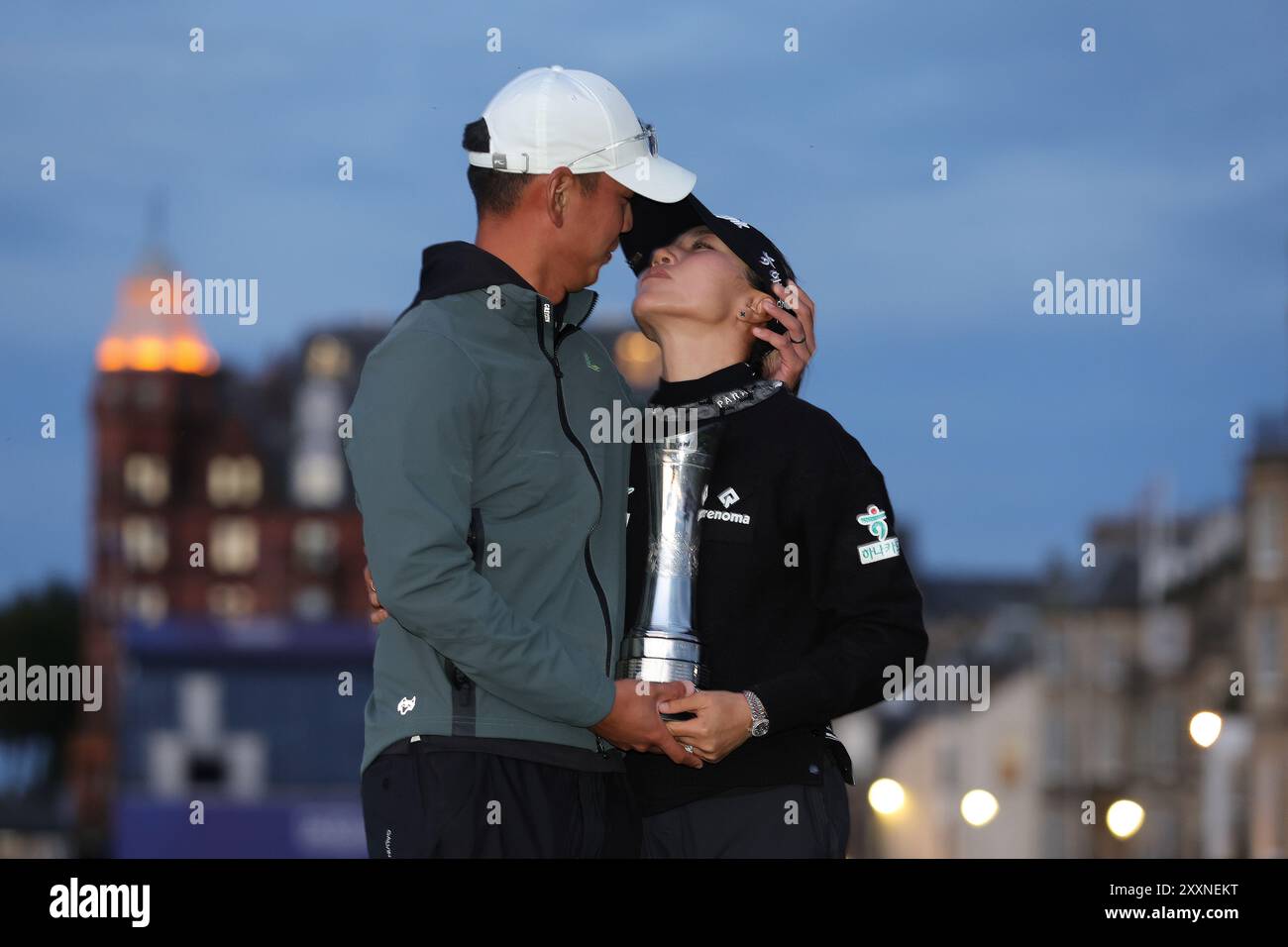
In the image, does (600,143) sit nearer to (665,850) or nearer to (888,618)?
(888,618)

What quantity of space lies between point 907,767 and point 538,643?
392 feet

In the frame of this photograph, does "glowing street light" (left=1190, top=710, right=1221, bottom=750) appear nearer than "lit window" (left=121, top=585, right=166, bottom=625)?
Yes

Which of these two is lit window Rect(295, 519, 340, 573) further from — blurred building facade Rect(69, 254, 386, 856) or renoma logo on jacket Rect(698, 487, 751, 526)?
renoma logo on jacket Rect(698, 487, 751, 526)

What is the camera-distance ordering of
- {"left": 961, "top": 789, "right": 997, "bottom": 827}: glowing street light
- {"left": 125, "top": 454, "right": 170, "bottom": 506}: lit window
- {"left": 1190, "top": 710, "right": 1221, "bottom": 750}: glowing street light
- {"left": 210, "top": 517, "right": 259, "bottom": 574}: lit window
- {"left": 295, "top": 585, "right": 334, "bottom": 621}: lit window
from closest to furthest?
1. {"left": 1190, "top": 710, "right": 1221, "bottom": 750}: glowing street light
2. {"left": 961, "top": 789, "right": 997, "bottom": 827}: glowing street light
3. {"left": 295, "top": 585, "right": 334, "bottom": 621}: lit window
4. {"left": 210, "top": 517, "right": 259, "bottom": 574}: lit window
5. {"left": 125, "top": 454, "right": 170, "bottom": 506}: lit window

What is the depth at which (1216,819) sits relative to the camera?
90375 millimetres

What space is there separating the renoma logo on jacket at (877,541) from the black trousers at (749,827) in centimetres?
77

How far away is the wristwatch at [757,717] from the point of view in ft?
20.6

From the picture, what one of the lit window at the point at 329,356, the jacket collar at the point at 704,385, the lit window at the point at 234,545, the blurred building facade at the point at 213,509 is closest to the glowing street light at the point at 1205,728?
the jacket collar at the point at 704,385

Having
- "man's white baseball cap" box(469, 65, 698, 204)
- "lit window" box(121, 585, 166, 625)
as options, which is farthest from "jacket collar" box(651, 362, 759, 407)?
"lit window" box(121, 585, 166, 625)

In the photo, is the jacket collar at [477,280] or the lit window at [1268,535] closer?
the jacket collar at [477,280]

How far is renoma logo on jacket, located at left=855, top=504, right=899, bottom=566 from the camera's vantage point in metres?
6.50

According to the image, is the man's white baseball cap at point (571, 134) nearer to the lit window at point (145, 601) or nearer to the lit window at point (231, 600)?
the lit window at point (145, 601)

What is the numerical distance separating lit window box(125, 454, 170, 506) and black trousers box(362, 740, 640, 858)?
119161 mm
